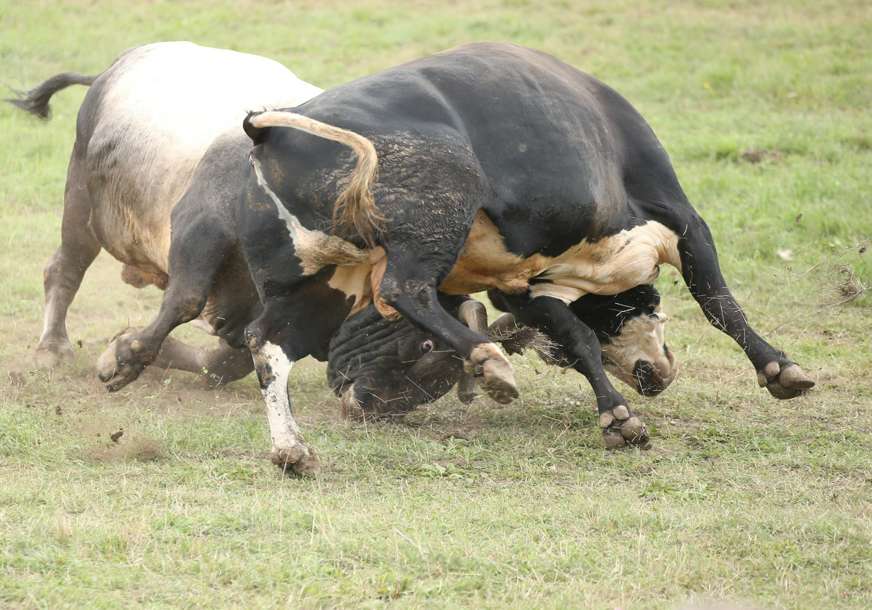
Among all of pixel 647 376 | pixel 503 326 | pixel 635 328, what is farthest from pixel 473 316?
pixel 647 376

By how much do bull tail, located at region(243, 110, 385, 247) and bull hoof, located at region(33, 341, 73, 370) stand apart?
263 cm

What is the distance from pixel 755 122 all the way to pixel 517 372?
5.82 metres

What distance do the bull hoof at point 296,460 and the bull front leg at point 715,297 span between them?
90.1 inches

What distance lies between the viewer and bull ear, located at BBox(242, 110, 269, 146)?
5.35m

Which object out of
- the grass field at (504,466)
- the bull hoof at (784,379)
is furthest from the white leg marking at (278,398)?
the bull hoof at (784,379)

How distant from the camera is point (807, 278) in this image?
359 inches

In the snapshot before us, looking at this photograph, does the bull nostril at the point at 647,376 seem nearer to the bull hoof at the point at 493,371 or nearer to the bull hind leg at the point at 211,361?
the bull hoof at the point at 493,371

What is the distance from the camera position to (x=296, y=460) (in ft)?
17.4

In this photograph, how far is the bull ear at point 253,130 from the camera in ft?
17.5

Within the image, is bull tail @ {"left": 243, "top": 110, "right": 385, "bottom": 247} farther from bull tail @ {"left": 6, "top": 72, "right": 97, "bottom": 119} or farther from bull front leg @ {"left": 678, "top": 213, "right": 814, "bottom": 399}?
bull tail @ {"left": 6, "top": 72, "right": 97, "bottom": 119}

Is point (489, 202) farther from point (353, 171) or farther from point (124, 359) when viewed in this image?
point (124, 359)

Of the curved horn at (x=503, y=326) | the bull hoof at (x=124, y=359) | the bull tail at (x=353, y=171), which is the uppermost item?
the bull tail at (x=353, y=171)

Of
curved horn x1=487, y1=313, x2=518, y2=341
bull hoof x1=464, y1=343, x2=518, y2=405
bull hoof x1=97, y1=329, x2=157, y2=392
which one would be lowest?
curved horn x1=487, y1=313, x2=518, y2=341

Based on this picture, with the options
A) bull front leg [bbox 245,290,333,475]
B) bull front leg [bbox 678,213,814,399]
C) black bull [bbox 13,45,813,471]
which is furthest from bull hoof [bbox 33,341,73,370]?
bull front leg [bbox 678,213,814,399]
